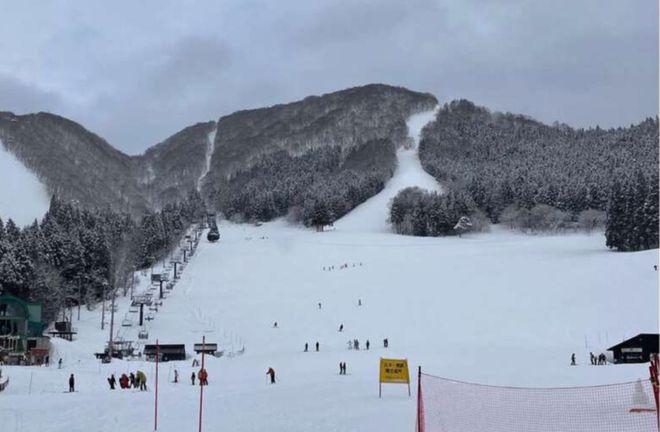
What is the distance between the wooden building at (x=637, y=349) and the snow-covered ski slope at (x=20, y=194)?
117m

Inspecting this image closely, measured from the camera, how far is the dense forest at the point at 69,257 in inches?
2128

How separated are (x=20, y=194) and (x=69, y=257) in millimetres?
111183

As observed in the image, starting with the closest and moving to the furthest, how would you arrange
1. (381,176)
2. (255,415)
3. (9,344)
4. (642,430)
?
1. (642,430)
2. (255,415)
3. (9,344)
4. (381,176)

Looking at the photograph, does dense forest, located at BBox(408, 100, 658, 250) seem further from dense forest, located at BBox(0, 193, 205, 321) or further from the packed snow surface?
Answer: dense forest, located at BBox(0, 193, 205, 321)

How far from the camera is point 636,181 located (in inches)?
3231

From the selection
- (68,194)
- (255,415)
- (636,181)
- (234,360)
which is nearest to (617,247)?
(636,181)

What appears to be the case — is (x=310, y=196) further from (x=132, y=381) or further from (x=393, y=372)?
(x=393, y=372)

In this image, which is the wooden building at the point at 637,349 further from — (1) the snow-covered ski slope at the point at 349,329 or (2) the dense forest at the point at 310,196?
(2) the dense forest at the point at 310,196

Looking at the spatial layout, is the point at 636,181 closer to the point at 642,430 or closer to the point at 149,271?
the point at 149,271

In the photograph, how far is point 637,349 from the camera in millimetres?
34312

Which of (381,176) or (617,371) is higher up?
(381,176)

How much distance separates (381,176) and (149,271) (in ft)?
304

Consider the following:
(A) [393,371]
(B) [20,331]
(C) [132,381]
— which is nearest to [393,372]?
(A) [393,371]

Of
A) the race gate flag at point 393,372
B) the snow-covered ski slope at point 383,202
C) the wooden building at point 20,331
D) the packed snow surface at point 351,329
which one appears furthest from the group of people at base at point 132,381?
the snow-covered ski slope at point 383,202
